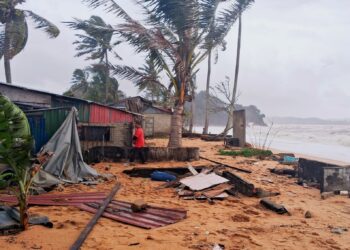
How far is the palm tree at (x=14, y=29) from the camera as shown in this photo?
754 inches

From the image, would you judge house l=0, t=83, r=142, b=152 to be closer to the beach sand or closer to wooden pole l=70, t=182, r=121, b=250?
the beach sand

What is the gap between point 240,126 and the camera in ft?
66.5

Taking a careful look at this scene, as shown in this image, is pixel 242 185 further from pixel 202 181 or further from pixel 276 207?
pixel 276 207

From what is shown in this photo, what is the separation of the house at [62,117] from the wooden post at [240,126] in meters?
8.03

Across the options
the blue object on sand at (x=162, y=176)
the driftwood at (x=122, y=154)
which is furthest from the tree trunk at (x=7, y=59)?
the blue object on sand at (x=162, y=176)

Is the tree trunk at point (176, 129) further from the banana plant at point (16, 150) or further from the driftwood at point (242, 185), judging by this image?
the banana plant at point (16, 150)

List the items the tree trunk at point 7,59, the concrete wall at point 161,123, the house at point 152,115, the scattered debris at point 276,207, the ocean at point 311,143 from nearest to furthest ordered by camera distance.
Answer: the scattered debris at point 276,207
the tree trunk at point 7,59
the ocean at point 311,143
the house at point 152,115
the concrete wall at point 161,123

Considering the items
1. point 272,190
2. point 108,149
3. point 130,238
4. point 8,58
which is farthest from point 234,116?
point 130,238

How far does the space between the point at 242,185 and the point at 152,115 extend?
65.8ft

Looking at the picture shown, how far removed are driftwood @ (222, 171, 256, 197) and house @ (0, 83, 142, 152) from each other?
5213 millimetres

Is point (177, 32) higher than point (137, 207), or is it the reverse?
point (177, 32)

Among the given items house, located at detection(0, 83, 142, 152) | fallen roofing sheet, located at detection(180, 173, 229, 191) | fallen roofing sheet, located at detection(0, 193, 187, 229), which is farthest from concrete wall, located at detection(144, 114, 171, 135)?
fallen roofing sheet, located at detection(0, 193, 187, 229)

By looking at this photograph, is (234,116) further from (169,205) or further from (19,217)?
(19,217)

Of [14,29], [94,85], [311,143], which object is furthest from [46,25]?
[311,143]
